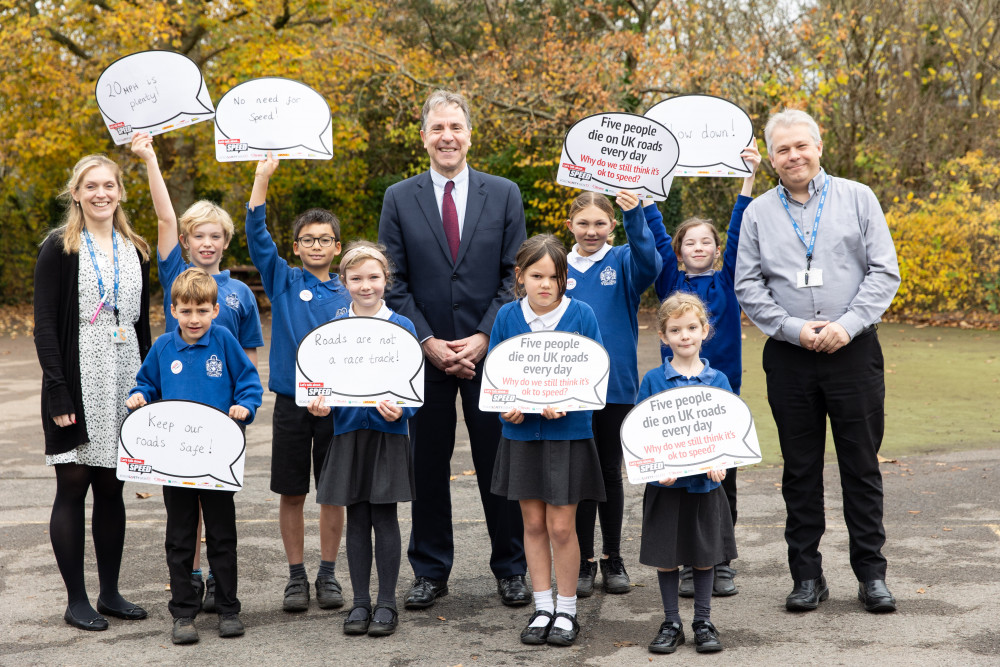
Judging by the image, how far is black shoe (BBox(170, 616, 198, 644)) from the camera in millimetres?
3902

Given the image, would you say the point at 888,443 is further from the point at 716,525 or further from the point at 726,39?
the point at 726,39

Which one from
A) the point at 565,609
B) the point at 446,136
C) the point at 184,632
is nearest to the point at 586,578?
the point at 565,609

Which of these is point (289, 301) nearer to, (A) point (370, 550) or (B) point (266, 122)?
(B) point (266, 122)

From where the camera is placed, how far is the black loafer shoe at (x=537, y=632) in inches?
152

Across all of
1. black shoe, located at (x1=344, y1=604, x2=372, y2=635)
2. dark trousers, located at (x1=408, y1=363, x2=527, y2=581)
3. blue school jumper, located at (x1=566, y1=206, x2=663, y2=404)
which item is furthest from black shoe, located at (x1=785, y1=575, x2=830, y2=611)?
black shoe, located at (x1=344, y1=604, x2=372, y2=635)

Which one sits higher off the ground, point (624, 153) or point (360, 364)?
point (624, 153)

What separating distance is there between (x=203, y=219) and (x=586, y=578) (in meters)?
2.49

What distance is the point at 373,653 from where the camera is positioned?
3795mm

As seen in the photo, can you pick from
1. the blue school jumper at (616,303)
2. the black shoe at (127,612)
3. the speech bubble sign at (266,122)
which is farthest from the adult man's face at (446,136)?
the black shoe at (127,612)

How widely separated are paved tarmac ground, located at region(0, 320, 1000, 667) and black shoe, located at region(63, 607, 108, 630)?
4cm

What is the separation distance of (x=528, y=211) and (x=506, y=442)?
14.7 meters

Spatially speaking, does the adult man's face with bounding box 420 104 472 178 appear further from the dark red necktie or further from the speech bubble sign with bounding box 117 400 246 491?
the speech bubble sign with bounding box 117 400 246 491

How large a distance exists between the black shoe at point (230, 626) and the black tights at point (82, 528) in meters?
0.57

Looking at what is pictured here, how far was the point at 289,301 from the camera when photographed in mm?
4539
